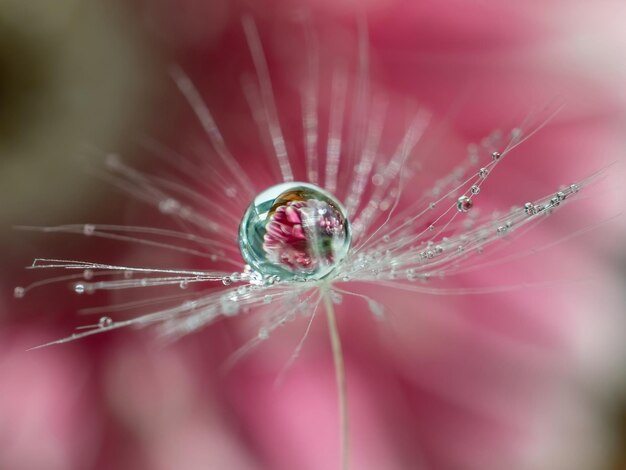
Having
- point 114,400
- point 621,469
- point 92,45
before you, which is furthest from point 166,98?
point 621,469

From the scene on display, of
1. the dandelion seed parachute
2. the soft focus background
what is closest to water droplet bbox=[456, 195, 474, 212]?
the dandelion seed parachute

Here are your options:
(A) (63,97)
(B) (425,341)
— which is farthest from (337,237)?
(A) (63,97)

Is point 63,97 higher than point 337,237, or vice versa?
point 63,97

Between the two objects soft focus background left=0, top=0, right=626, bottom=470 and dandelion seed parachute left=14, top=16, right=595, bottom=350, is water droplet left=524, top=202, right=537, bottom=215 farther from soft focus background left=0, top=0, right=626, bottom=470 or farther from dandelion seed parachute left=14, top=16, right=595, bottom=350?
soft focus background left=0, top=0, right=626, bottom=470

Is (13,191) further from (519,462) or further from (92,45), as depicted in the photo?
(519,462)

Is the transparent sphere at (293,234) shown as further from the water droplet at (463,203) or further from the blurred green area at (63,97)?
the blurred green area at (63,97)

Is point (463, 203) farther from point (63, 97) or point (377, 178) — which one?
point (63, 97)
